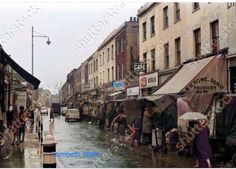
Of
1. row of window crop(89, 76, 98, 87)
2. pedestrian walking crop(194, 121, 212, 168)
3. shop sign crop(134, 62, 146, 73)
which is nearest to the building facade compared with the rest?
shop sign crop(134, 62, 146, 73)

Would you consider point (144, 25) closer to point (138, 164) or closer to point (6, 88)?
point (6, 88)

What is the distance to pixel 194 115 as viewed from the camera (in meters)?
14.7

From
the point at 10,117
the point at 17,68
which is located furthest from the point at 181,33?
the point at 17,68

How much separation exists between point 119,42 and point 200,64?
95.3 feet

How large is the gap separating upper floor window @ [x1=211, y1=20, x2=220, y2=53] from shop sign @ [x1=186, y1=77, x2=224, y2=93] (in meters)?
2.40

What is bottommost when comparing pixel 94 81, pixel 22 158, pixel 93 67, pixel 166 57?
pixel 22 158

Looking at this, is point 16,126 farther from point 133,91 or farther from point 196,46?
point 133,91

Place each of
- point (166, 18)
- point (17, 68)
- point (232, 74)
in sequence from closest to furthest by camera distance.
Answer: point (17, 68) < point (232, 74) < point (166, 18)

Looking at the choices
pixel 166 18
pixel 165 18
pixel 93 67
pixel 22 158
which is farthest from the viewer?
pixel 93 67

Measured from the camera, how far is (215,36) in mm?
22078

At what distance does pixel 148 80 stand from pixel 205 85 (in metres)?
13.6

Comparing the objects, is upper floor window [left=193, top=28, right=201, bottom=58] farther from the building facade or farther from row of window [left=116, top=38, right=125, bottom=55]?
row of window [left=116, top=38, right=125, bottom=55]

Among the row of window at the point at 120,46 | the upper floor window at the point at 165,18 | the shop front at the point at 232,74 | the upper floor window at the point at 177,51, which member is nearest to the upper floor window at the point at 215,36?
the shop front at the point at 232,74

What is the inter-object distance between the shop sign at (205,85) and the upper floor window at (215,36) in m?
2.40
